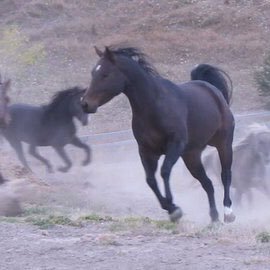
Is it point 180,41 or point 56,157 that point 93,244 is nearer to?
point 56,157

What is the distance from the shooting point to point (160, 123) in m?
11.6

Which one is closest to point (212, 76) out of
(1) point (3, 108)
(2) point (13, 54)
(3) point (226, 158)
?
(3) point (226, 158)

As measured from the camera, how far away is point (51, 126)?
19.6 metres

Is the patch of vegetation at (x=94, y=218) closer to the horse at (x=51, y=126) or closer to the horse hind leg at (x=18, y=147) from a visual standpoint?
the horse at (x=51, y=126)

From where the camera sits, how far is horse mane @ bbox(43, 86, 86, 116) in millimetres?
19531

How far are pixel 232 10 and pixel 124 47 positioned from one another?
38.0 metres

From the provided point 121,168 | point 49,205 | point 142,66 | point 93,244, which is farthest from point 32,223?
point 121,168

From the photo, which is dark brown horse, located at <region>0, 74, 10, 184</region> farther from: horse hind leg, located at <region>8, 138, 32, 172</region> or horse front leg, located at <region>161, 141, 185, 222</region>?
horse front leg, located at <region>161, 141, 185, 222</region>

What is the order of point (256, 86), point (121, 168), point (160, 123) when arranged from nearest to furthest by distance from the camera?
point (160, 123), point (121, 168), point (256, 86)

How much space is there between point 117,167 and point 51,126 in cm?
179

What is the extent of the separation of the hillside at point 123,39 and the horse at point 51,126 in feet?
25.2

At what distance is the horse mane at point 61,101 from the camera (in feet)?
64.1

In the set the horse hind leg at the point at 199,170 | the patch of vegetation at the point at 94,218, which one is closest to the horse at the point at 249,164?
the horse hind leg at the point at 199,170

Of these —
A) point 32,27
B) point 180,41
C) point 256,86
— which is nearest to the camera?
point 256,86
